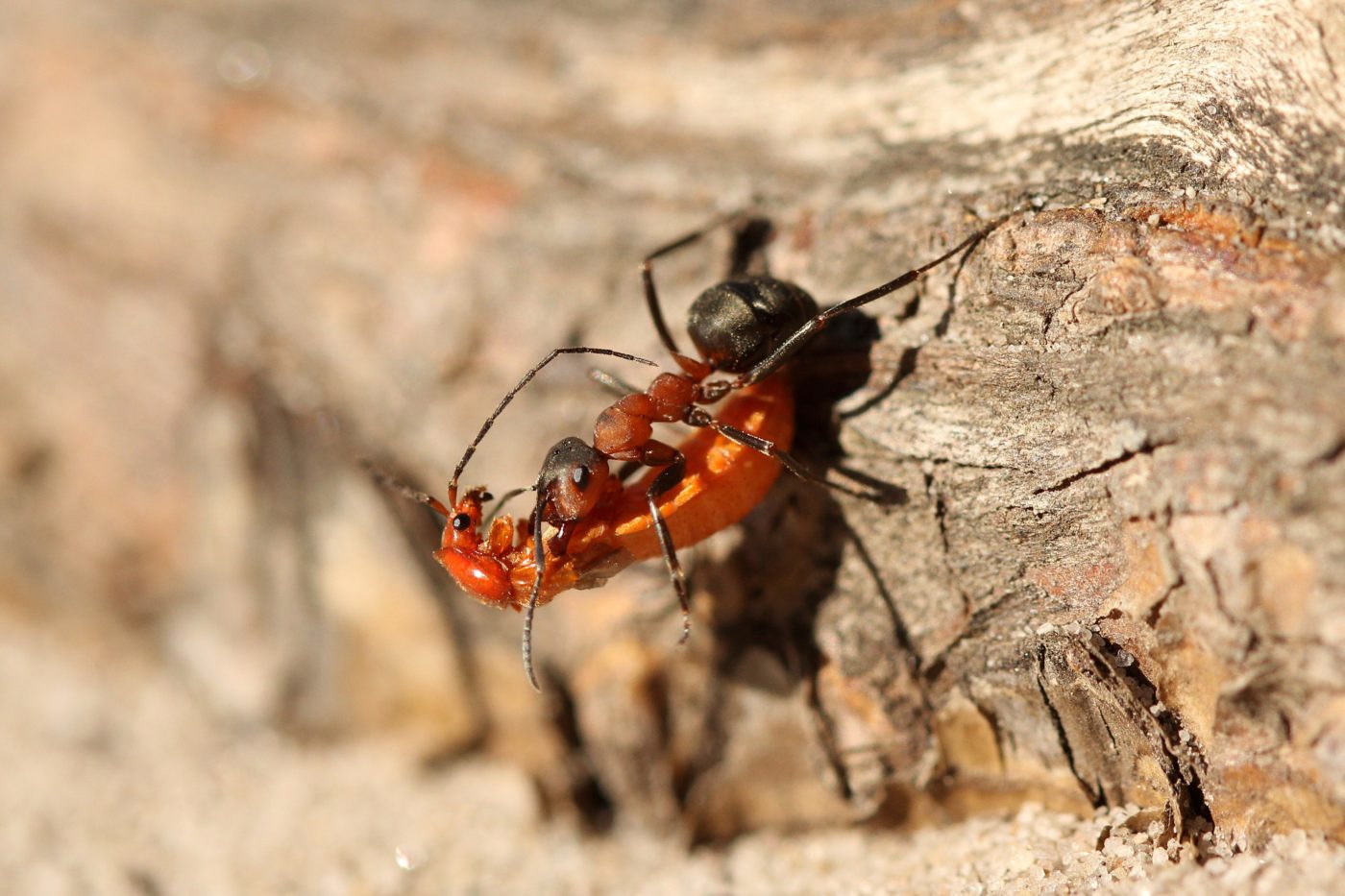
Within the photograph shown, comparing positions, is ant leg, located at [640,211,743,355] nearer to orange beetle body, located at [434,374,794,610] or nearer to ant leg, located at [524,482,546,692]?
orange beetle body, located at [434,374,794,610]

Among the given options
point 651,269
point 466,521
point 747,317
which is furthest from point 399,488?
point 747,317

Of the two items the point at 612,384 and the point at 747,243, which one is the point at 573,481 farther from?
the point at 747,243

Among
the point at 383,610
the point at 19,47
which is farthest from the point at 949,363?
the point at 19,47

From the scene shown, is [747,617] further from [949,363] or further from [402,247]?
[402,247]

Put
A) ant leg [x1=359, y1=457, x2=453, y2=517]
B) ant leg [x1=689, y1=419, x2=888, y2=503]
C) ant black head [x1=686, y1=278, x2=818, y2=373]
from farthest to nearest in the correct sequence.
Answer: ant leg [x1=359, y1=457, x2=453, y2=517], ant black head [x1=686, y1=278, x2=818, y2=373], ant leg [x1=689, y1=419, x2=888, y2=503]

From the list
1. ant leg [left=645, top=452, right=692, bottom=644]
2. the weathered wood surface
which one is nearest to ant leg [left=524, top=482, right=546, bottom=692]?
ant leg [left=645, top=452, right=692, bottom=644]

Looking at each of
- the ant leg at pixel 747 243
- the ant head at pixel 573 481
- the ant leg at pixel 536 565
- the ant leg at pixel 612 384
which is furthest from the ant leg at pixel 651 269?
the ant leg at pixel 536 565
